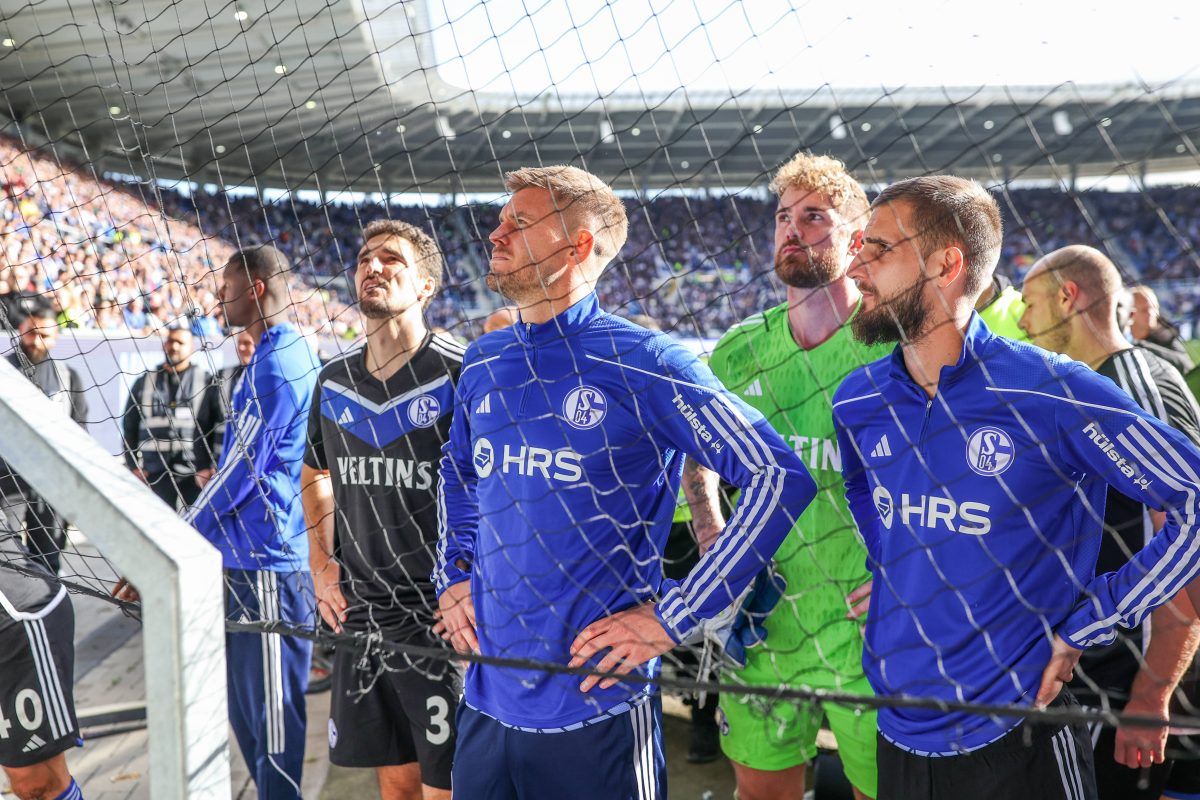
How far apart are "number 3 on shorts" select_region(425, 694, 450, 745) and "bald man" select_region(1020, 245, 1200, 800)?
1556mm

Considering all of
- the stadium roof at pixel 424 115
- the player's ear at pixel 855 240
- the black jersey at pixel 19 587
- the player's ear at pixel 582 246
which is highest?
the stadium roof at pixel 424 115

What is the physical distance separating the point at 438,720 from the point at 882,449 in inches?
55.8

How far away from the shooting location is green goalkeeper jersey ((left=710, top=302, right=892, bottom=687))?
2.23 metres

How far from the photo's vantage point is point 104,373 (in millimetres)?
6887

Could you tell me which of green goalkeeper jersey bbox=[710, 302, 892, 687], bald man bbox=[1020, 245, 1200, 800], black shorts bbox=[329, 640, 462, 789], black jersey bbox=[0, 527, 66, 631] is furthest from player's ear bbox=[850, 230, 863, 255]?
black jersey bbox=[0, 527, 66, 631]

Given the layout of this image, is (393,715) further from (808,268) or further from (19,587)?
(808,268)

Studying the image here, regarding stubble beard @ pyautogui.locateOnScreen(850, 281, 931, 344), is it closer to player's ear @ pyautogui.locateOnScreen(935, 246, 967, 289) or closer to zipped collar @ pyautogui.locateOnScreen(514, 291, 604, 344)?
player's ear @ pyautogui.locateOnScreen(935, 246, 967, 289)

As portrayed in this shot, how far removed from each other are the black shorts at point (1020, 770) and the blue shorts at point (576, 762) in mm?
515

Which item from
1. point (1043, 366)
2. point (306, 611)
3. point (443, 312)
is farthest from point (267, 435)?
point (443, 312)

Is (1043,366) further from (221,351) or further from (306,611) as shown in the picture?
(221,351)

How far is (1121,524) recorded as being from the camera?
2234mm

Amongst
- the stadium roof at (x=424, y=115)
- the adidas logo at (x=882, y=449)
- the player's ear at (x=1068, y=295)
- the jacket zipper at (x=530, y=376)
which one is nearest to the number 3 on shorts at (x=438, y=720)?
the jacket zipper at (x=530, y=376)

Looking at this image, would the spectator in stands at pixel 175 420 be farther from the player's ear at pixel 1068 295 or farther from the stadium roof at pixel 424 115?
the stadium roof at pixel 424 115

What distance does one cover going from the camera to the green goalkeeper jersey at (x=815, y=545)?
2.23 meters
